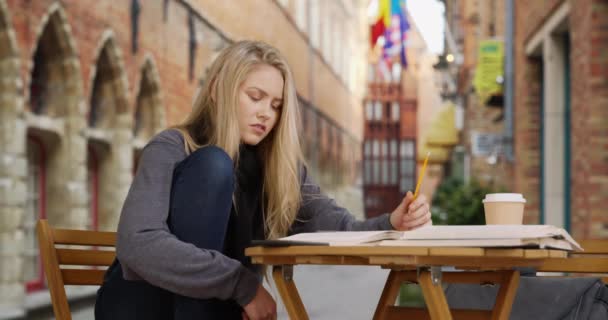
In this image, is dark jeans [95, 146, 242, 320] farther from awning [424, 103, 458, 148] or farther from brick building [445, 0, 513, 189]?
awning [424, 103, 458, 148]

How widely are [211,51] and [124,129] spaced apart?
218 centimetres

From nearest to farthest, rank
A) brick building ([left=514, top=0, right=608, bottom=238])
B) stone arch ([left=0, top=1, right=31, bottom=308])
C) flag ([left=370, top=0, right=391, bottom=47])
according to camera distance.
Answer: stone arch ([left=0, top=1, right=31, bottom=308])
brick building ([left=514, top=0, right=608, bottom=238])
flag ([left=370, top=0, right=391, bottom=47])

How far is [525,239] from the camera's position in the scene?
1.55 metres

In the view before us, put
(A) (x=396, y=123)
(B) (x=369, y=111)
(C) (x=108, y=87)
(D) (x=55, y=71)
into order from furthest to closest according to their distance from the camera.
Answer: (A) (x=396, y=123)
(B) (x=369, y=111)
(C) (x=108, y=87)
(D) (x=55, y=71)

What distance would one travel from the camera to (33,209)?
642cm

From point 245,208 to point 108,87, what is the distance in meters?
5.61

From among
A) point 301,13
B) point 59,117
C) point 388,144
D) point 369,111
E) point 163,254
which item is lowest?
point 163,254

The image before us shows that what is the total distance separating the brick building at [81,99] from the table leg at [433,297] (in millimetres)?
4490

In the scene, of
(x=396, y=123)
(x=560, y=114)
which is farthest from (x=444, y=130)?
(x=396, y=123)

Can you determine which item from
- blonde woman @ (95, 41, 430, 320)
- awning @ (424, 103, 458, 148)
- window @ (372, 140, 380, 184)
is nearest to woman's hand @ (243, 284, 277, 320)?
blonde woman @ (95, 41, 430, 320)

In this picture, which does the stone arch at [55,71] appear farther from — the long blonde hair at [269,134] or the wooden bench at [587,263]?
the wooden bench at [587,263]

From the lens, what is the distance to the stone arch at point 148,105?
26.8 feet

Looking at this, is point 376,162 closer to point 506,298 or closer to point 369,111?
point 369,111

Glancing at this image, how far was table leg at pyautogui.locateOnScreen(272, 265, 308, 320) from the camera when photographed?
5.88 feet
